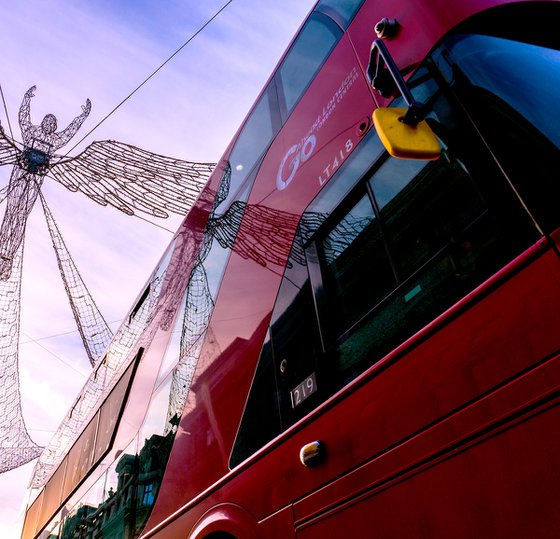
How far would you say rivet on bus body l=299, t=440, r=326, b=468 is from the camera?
1.43 metres

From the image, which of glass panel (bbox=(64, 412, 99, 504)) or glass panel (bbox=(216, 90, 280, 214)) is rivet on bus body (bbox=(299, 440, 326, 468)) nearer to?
glass panel (bbox=(216, 90, 280, 214))

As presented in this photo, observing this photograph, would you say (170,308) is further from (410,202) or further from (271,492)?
(410,202)

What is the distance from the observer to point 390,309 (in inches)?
55.3

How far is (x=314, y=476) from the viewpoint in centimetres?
146

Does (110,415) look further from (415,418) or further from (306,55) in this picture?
(415,418)

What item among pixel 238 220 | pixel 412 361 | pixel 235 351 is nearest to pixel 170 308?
pixel 238 220

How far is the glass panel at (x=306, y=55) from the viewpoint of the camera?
2.49 m

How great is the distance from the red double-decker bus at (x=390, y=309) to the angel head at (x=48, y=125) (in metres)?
7.13

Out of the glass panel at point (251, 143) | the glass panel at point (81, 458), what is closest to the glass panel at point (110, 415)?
the glass panel at point (81, 458)

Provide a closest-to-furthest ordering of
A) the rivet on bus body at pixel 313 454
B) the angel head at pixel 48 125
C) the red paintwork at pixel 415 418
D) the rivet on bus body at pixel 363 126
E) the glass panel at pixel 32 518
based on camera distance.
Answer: the red paintwork at pixel 415 418
the rivet on bus body at pixel 313 454
the rivet on bus body at pixel 363 126
the glass panel at pixel 32 518
the angel head at pixel 48 125

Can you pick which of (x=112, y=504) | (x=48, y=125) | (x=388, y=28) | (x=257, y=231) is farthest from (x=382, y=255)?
(x=48, y=125)

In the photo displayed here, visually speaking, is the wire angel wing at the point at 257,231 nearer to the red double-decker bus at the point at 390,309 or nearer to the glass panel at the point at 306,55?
the red double-decker bus at the point at 390,309

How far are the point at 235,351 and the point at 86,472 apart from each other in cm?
283

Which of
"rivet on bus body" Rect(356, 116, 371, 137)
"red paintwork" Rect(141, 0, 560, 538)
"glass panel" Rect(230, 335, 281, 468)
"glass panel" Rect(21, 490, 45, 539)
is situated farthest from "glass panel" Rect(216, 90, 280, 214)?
"glass panel" Rect(21, 490, 45, 539)
